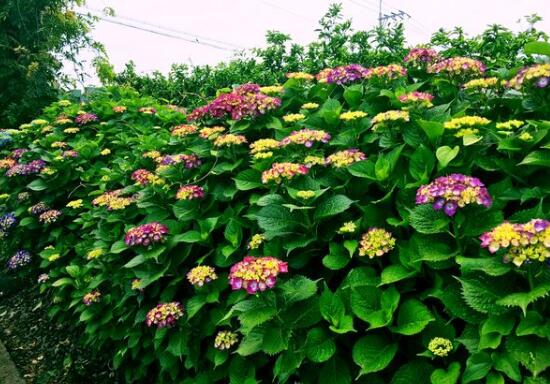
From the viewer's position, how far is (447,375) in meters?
1.58

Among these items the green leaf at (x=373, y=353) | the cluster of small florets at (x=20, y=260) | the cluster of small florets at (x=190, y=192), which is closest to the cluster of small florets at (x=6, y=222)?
the cluster of small florets at (x=20, y=260)

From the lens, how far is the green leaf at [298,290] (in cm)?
190

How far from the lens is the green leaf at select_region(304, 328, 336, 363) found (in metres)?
1.78

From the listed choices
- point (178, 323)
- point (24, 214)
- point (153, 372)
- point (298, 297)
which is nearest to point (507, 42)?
point (298, 297)

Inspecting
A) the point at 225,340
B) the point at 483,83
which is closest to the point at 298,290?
the point at 225,340

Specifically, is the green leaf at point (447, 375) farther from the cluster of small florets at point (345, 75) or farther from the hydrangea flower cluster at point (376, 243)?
the cluster of small florets at point (345, 75)

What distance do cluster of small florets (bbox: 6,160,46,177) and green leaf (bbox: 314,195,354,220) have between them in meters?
3.13

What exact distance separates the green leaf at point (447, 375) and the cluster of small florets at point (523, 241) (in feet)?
1.34

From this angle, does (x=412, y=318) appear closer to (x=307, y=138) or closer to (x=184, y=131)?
(x=307, y=138)

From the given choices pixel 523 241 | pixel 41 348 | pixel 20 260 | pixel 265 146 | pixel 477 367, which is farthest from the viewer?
pixel 20 260

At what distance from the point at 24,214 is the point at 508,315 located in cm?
418

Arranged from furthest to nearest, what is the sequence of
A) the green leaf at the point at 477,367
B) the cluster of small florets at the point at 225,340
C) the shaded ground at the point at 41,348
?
1. the shaded ground at the point at 41,348
2. the cluster of small florets at the point at 225,340
3. the green leaf at the point at 477,367

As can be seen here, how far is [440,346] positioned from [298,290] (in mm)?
566

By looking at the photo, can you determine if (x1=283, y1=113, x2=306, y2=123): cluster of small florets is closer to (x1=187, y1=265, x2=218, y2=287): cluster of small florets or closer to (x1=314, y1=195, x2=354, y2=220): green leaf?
(x1=314, y1=195, x2=354, y2=220): green leaf
